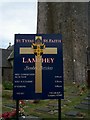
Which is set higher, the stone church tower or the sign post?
the stone church tower

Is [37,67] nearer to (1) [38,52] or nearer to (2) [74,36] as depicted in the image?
(1) [38,52]

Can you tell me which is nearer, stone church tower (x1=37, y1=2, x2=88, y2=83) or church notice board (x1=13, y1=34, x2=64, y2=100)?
church notice board (x1=13, y1=34, x2=64, y2=100)

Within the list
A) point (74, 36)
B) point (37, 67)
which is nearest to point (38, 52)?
point (37, 67)

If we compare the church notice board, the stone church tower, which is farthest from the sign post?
the stone church tower

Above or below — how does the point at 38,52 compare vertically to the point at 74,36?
below

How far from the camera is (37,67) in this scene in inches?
272

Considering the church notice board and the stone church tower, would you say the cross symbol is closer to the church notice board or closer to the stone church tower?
the church notice board

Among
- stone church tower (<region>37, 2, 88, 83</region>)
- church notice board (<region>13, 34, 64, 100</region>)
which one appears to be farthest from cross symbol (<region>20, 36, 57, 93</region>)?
stone church tower (<region>37, 2, 88, 83</region>)

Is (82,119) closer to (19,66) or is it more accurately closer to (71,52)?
(19,66)

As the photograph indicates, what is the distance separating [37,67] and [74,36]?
2181 centimetres

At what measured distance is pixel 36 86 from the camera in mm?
6891

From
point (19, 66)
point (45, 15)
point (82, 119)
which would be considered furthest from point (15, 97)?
point (45, 15)

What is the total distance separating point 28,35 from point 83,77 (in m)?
21.6

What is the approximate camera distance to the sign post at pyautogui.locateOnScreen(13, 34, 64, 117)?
6855mm
